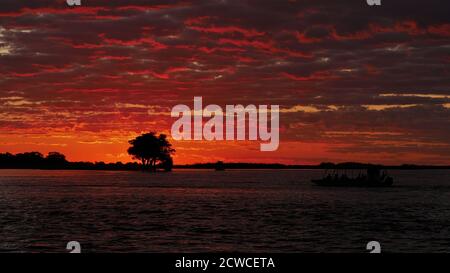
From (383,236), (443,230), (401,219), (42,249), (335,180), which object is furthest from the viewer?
(335,180)

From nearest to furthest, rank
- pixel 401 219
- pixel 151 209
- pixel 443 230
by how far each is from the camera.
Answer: pixel 443 230, pixel 401 219, pixel 151 209

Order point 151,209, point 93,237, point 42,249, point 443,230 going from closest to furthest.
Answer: point 42,249 < point 93,237 < point 443,230 < point 151,209

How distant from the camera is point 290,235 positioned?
153ft

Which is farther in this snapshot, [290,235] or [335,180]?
[335,180]

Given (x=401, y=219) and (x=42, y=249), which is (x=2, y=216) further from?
(x=401, y=219)

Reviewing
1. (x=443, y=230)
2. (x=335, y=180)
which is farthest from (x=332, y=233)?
(x=335, y=180)

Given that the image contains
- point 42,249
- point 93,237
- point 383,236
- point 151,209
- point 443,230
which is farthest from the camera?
point 151,209
